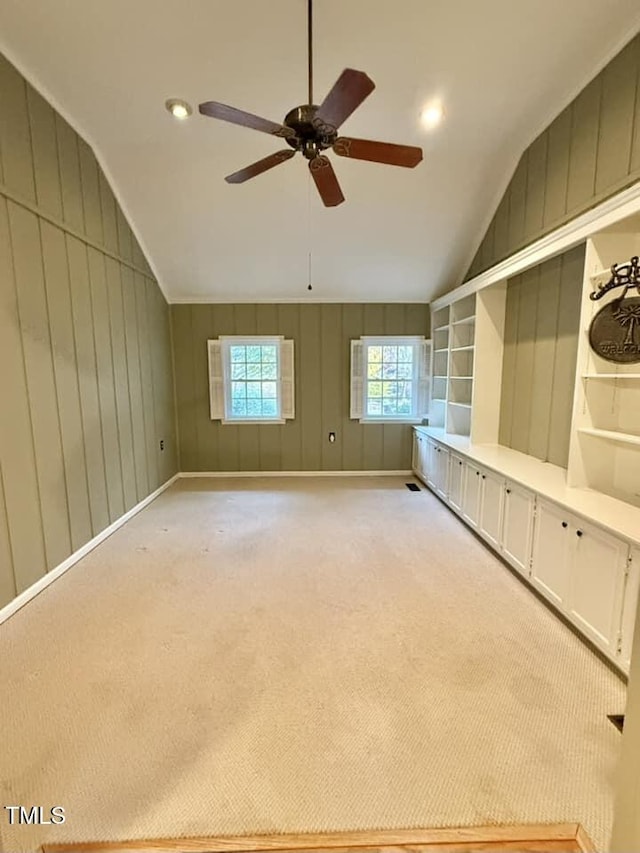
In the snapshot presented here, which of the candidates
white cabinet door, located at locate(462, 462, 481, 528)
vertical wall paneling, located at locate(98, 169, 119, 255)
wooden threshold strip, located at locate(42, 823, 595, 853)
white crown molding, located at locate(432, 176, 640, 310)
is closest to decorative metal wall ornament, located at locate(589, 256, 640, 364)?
white crown molding, located at locate(432, 176, 640, 310)

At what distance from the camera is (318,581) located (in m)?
2.95

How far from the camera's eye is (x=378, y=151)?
6.91ft

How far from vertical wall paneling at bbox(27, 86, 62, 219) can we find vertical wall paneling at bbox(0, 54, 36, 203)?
0.17 ft

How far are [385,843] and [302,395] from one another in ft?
16.0

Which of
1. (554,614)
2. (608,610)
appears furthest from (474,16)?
(554,614)

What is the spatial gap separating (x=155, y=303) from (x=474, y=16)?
4.16 meters

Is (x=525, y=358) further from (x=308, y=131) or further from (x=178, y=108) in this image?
(x=178, y=108)

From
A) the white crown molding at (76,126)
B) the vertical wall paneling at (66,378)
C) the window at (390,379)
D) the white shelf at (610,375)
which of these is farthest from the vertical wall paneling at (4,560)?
the window at (390,379)

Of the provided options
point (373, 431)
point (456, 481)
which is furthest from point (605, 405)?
point (373, 431)

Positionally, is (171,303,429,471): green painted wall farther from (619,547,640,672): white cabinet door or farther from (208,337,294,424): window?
(619,547,640,672): white cabinet door

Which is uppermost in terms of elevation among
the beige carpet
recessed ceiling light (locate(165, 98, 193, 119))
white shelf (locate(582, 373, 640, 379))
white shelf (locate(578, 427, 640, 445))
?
recessed ceiling light (locate(165, 98, 193, 119))

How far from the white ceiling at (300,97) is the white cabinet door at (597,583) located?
302 centimetres

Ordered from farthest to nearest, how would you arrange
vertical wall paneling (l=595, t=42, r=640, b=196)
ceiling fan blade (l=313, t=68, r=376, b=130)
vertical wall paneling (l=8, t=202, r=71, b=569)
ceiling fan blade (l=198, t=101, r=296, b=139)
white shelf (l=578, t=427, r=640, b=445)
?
vertical wall paneling (l=8, t=202, r=71, b=569) → vertical wall paneling (l=595, t=42, r=640, b=196) → white shelf (l=578, t=427, r=640, b=445) → ceiling fan blade (l=198, t=101, r=296, b=139) → ceiling fan blade (l=313, t=68, r=376, b=130)

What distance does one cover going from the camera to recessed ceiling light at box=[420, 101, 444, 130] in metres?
3.03
